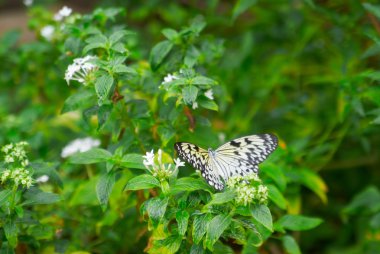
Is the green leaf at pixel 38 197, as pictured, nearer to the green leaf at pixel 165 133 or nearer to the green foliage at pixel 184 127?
the green foliage at pixel 184 127

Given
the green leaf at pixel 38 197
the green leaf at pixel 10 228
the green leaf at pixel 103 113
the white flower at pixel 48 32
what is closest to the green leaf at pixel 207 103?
the green leaf at pixel 103 113

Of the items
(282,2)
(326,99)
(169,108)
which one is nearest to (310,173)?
(169,108)

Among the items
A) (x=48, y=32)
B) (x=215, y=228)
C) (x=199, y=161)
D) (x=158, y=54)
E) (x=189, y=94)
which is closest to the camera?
(x=215, y=228)

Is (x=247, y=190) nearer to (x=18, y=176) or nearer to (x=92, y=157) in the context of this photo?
(x=92, y=157)

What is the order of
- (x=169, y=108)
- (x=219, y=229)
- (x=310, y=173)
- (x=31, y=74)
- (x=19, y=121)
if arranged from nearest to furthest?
(x=219, y=229), (x=169, y=108), (x=310, y=173), (x=19, y=121), (x=31, y=74)

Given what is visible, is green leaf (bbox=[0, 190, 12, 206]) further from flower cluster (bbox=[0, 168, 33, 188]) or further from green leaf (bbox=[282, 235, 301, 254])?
green leaf (bbox=[282, 235, 301, 254])

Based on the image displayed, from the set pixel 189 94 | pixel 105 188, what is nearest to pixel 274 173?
pixel 189 94

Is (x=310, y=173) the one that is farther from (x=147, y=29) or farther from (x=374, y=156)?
(x=147, y=29)

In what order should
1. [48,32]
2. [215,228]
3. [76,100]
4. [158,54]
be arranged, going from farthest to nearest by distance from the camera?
[48,32], [158,54], [76,100], [215,228]
